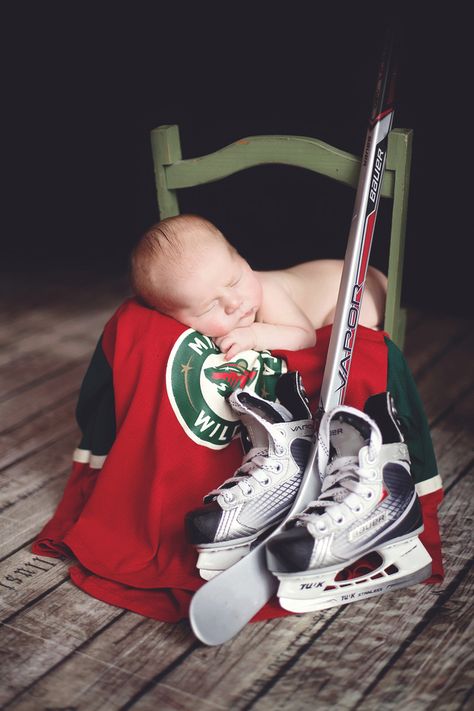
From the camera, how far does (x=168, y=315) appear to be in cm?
146

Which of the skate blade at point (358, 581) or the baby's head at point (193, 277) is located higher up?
the baby's head at point (193, 277)

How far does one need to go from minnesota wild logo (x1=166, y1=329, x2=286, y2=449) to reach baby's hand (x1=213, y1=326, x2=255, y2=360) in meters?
0.01

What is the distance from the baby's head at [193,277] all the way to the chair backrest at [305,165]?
6.3 inches

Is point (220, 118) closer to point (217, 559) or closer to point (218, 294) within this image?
point (218, 294)

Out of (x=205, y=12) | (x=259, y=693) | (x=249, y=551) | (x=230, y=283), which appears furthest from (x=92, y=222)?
(x=259, y=693)

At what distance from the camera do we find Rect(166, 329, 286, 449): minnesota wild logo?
4.54 ft

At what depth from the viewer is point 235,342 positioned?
4.70 feet

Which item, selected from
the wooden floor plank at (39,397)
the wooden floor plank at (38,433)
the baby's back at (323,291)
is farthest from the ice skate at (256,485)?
the wooden floor plank at (39,397)

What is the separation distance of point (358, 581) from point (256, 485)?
23cm

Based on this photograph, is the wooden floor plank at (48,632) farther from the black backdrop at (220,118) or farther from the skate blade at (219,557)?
the black backdrop at (220,118)

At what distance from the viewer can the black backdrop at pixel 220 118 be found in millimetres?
2500

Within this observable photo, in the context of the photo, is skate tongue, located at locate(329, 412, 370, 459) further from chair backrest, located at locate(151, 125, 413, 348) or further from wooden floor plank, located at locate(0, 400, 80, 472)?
wooden floor plank, located at locate(0, 400, 80, 472)

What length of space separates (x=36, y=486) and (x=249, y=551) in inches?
24.7

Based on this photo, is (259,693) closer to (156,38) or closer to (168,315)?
(168,315)
